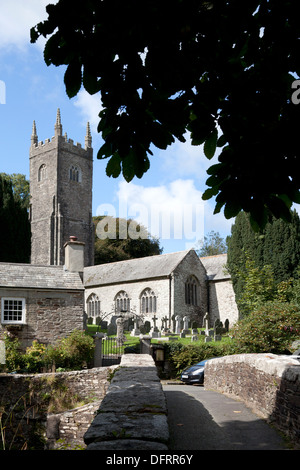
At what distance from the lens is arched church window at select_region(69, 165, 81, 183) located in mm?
58031

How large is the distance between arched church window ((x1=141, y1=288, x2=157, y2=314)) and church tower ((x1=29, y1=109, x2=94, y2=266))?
18.1 m

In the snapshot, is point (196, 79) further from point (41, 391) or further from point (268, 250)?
point (268, 250)

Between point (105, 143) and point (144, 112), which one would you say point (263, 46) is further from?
point (105, 143)

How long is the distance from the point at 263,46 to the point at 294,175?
1.40 metres

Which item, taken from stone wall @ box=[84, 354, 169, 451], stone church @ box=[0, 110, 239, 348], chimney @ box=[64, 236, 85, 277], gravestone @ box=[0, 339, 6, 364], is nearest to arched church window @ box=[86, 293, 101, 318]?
Result: stone church @ box=[0, 110, 239, 348]

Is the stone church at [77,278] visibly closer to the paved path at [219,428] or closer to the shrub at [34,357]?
the shrub at [34,357]

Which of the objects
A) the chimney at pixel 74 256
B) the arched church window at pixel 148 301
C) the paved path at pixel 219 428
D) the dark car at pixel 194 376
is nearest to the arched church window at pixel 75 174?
the arched church window at pixel 148 301

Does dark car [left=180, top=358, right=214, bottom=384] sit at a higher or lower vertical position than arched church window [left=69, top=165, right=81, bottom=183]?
lower

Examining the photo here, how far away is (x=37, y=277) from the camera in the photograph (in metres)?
19.9

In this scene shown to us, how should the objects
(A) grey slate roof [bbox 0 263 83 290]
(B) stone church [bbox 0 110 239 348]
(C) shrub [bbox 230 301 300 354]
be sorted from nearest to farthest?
(C) shrub [bbox 230 301 300 354]
(B) stone church [bbox 0 110 239 348]
(A) grey slate roof [bbox 0 263 83 290]

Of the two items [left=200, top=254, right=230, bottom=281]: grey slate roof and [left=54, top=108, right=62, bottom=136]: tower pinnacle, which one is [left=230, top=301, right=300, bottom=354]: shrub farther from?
[left=54, top=108, right=62, bottom=136]: tower pinnacle

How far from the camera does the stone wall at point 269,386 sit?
20.7ft

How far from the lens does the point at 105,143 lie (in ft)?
14.3
